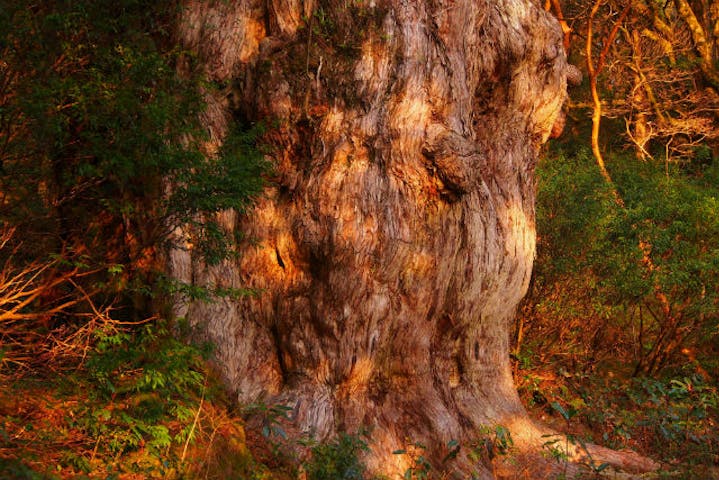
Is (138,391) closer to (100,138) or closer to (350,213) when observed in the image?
(100,138)

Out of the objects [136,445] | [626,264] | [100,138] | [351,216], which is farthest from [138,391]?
[626,264]

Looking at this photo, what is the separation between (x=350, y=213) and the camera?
6906mm

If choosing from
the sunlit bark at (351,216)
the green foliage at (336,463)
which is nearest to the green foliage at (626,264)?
the sunlit bark at (351,216)

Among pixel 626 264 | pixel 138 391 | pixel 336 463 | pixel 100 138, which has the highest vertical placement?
pixel 100 138

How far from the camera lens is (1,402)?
4.84 meters

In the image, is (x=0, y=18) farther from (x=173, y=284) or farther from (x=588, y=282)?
(x=588, y=282)

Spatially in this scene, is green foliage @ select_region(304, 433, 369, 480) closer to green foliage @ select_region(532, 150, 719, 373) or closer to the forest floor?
the forest floor

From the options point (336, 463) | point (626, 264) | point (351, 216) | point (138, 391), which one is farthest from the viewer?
point (626, 264)

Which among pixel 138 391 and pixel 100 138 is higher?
pixel 100 138

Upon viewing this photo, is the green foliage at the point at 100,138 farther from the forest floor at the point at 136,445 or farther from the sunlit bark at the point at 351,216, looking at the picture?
the forest floor at the point at 136,445

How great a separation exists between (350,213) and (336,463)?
2311mm

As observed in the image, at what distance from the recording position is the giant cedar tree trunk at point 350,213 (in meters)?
6.87

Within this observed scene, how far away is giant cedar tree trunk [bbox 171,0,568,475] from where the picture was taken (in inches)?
270

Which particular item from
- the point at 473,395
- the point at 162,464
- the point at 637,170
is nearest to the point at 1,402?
the point at 162,464
